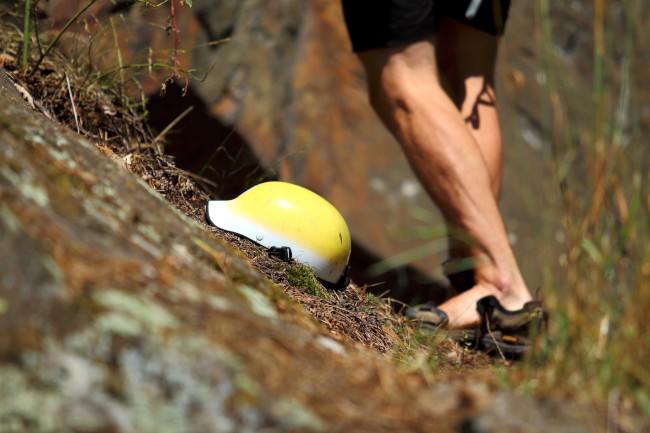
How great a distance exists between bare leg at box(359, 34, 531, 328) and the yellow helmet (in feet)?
1.37

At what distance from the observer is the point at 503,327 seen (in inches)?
107

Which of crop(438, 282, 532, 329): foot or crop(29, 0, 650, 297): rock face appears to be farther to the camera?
crop(29, 0, 650, 297): rock face

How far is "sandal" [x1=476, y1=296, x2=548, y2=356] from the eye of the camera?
2.59 meters

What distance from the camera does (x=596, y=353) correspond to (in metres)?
1.22

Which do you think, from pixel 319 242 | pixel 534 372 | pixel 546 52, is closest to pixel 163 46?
pixel 319 242

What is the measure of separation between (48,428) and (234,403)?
0.72ft

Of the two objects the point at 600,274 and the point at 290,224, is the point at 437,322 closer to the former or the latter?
the point at 290,224

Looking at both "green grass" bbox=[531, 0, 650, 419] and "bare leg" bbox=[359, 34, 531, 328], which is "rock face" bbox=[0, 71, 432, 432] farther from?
"bare leg" bbox=[359, 34, 531, 328]

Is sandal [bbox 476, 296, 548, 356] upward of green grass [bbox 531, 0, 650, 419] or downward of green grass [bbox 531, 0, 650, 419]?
downward

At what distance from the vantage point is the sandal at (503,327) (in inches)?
102

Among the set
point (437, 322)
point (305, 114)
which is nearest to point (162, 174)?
point (437, 322)

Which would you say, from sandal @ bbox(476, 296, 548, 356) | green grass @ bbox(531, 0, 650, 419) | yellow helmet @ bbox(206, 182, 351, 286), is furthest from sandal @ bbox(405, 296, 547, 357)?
green grass @ bbox(531, 0, 650, 419)

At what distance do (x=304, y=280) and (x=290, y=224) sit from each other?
0.23 metres

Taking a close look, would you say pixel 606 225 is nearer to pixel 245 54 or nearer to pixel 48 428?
pixel 48 428
